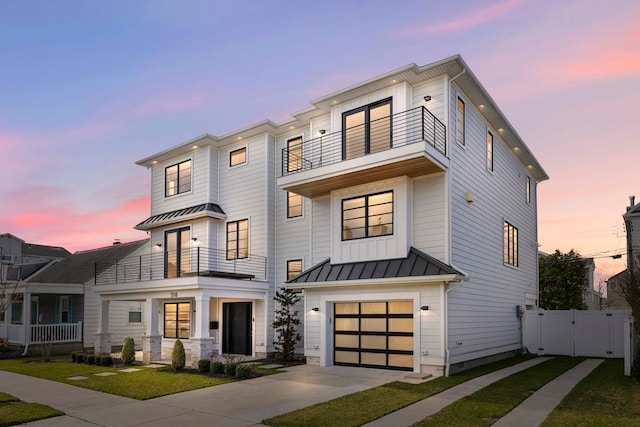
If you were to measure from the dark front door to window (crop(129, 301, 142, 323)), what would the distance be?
7.22 metres

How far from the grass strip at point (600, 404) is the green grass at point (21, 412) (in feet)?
29.1

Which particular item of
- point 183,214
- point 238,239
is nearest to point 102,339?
point 183,214

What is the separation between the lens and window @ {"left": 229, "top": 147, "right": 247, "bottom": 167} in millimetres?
19969

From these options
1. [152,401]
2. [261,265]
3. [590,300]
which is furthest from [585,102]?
[590,300]

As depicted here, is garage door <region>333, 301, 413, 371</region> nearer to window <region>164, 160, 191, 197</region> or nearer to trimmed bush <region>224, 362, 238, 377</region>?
trimmed bush <region>224, 362, 238, 377</region>

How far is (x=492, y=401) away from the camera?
Answer: 10102 mm

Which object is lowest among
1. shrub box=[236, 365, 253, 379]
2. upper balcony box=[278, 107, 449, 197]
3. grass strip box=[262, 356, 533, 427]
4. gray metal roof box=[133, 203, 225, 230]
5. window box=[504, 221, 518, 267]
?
shrub box=[236, 365, 253, 379]

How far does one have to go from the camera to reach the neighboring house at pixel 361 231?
14219mm

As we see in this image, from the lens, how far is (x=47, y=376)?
47.6ft

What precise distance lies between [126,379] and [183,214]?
8149mm

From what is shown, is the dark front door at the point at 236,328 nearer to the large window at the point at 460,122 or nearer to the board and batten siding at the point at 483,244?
the board and batten siding at the point at 483,244

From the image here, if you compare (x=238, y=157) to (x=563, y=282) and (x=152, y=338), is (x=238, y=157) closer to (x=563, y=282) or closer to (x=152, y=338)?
(x=152, y=338)

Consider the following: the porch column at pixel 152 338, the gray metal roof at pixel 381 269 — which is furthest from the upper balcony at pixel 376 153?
the porch column at pixel 152 338

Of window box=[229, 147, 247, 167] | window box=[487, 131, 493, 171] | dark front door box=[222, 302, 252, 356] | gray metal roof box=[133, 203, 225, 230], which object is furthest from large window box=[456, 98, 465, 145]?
dark front door box=[222, 302, 252, 356]
